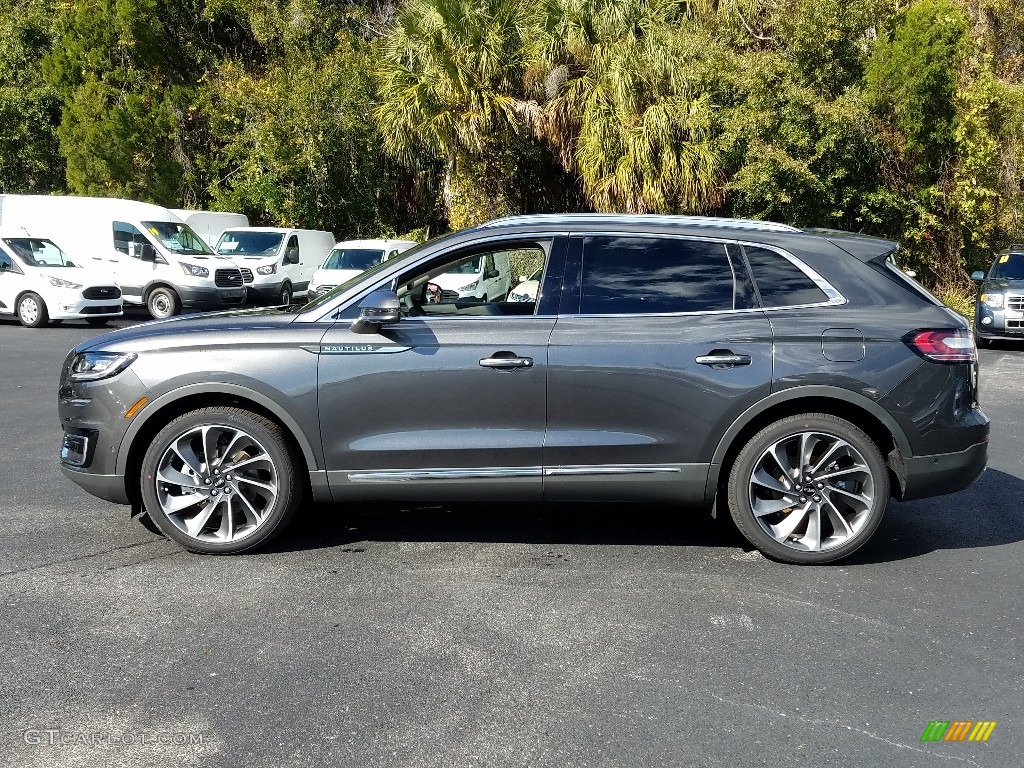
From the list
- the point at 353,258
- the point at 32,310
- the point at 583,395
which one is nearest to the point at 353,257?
the point at 353,258

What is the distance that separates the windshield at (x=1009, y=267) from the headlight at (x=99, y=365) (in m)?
14.4

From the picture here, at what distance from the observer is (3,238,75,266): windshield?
18125 mm

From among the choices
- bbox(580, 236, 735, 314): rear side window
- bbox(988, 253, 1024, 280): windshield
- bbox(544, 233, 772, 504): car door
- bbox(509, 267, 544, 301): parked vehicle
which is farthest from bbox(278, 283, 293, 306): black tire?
bbox(544, 233, 772, 504): car door

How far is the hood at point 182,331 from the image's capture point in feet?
16.7

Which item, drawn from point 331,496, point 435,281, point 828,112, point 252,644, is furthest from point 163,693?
point 828,112

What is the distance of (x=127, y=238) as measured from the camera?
788 inches

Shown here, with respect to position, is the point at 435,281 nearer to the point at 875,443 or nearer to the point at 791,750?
the point at 875,443

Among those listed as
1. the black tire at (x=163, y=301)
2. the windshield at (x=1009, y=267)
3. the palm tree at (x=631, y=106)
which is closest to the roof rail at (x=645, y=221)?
the windshield at (x=1009, y=267)

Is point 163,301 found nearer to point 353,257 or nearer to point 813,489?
point 353,257

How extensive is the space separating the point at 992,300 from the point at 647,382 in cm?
1231

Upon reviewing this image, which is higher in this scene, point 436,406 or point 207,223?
point 207,223

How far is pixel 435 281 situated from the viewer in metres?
5.84

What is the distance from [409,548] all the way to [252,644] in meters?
1.37

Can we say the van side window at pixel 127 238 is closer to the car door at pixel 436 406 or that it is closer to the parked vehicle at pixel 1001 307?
the parked vehicle at pixel 1001 307
